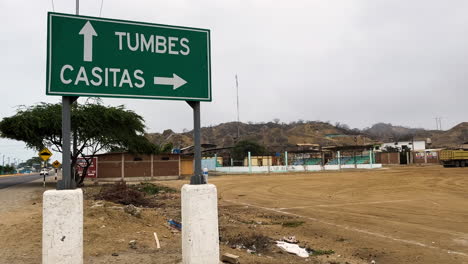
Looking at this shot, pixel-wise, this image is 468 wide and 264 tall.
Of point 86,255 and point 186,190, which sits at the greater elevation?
point 186,190

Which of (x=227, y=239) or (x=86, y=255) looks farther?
(x=227, y=239)

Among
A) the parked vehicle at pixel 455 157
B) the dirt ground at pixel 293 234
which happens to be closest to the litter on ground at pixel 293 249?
the dirt ground at pixel 293 234

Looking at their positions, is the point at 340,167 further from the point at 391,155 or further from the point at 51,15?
the point at 51,15

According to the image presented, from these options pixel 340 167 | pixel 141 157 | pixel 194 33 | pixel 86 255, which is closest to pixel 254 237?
pixel 86 255

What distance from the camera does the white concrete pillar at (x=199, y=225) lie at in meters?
4.60

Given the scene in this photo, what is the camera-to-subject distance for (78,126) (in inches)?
1086

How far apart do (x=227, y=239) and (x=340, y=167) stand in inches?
1998

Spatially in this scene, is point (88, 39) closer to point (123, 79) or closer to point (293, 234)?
point (123, 79)

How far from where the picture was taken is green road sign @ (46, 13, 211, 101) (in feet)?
14.8

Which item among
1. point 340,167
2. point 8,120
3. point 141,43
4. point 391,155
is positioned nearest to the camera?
point 141,43

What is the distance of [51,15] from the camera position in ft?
14.8

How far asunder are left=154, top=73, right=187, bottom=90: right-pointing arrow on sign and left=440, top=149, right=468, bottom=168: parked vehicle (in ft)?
183

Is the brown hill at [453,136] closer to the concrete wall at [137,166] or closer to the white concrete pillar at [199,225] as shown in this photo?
the concrete wall at [137,166]

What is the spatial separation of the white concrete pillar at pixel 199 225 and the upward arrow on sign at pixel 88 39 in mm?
2078
